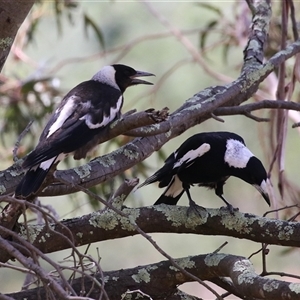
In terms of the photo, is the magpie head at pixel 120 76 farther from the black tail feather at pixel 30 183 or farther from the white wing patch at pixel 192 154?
the black tail feather at pixel 30 183

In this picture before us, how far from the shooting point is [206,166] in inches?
104

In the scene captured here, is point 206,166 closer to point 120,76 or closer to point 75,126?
point 75,126

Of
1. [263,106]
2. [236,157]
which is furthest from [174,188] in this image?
[263,106]

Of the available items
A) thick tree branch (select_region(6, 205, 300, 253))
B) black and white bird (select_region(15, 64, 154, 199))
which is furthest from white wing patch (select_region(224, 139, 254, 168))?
thick tree branch (select_region(6, 205, 300, 253))

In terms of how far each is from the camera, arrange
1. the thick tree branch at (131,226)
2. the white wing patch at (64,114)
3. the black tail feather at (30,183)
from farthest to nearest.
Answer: the white wing patch at (64,114)
the thick tree branch at (131,226)
the black tail feather at (30,183)

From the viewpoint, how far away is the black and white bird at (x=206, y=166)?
8.57ft

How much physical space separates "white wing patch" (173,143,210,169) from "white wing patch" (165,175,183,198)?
0.10 meters

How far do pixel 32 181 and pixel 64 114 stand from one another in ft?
2.21

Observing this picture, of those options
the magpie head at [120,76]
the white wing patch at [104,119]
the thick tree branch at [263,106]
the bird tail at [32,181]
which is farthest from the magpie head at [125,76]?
the bird tail at [32,181]

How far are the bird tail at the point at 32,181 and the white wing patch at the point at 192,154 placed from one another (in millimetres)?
651

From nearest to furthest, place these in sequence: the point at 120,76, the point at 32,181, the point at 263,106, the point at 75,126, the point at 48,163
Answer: the point at 32,181, the point at 48,163, the point at 263,106, the point at 75,126, the point at 120,76

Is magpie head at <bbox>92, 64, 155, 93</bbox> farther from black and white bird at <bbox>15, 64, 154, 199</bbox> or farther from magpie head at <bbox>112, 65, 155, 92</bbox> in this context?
black and white bird at <bbox>15, 64, 154, 199</bbox>

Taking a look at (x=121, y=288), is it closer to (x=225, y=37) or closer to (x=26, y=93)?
(x=26, y=93)

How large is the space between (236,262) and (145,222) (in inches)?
14.2
